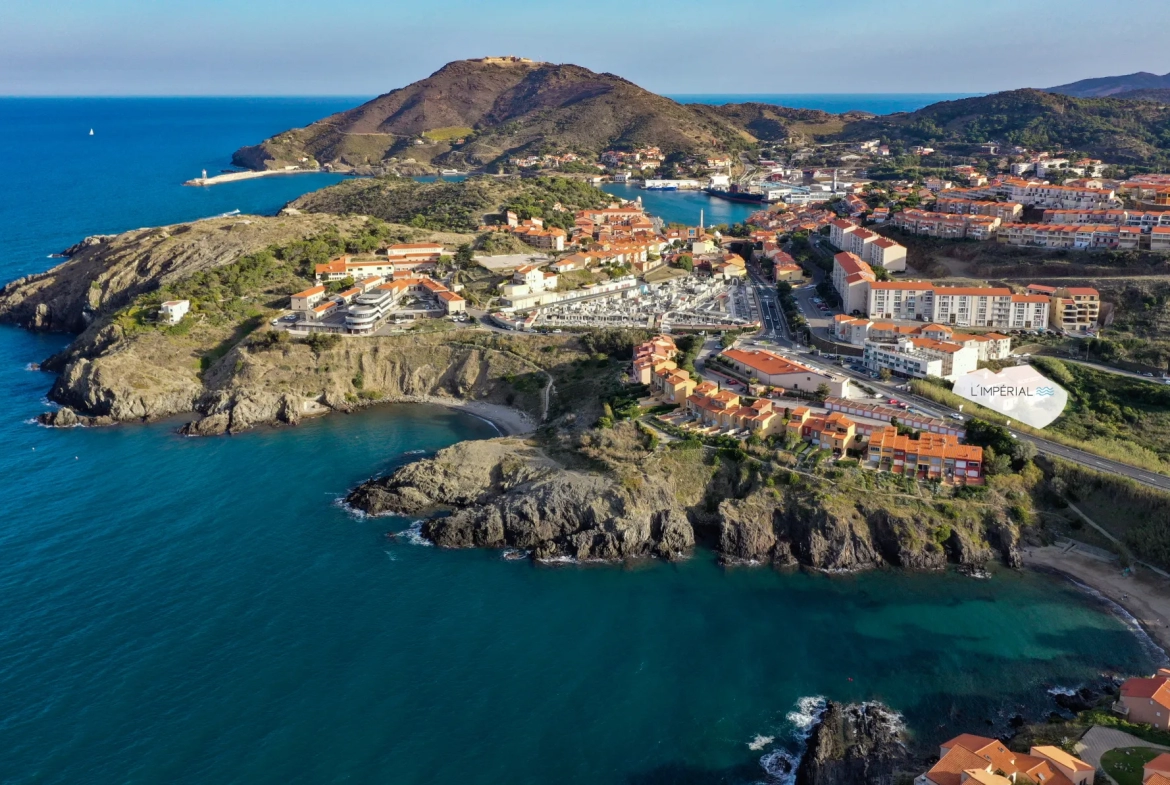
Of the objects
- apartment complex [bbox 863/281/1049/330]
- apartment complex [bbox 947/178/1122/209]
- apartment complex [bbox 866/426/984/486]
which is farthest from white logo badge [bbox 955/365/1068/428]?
apartment complex [bbox 947/178/1122/209]

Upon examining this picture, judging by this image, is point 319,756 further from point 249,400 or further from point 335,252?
point 335,252

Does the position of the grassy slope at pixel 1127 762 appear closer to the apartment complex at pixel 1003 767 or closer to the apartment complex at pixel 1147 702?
the apartment complex at pixel 1003 767

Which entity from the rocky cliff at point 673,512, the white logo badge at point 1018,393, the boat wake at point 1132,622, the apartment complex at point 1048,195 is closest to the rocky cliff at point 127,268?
the rocky cliff at point 673,512

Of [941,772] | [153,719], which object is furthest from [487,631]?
[941,772]

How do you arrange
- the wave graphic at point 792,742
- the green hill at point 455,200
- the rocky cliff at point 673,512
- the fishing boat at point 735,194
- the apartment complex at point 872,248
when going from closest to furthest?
the wave graphic at point 792,742, the rocky cliff at point 673,512, the apartment complex at point 872,248, the green hill at point 455,200, the fishing boat at point 735,194

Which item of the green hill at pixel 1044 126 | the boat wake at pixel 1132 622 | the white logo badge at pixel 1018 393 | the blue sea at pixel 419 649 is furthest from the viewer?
the green hill at pixel 1044 126

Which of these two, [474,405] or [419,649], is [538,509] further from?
[474,405]

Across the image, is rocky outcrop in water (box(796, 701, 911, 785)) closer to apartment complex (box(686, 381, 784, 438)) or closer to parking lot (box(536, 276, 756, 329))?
apartment complex (box(686, 381, 784, 438))
